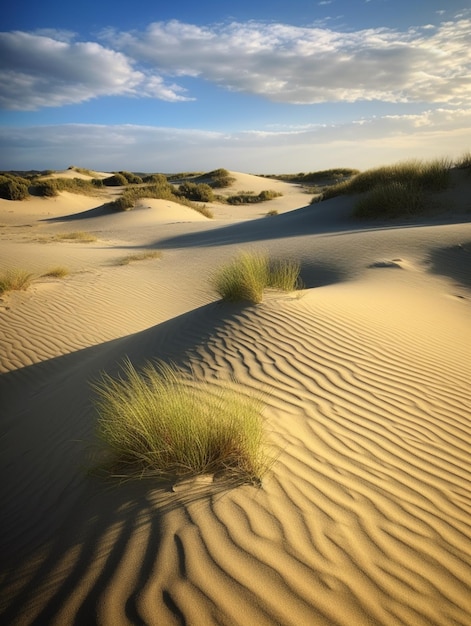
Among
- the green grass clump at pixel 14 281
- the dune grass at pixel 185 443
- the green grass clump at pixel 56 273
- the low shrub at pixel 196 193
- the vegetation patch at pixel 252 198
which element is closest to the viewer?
the dune grass at pixel 185 443

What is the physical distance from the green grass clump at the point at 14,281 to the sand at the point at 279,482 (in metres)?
1.57

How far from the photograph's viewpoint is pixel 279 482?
2.14m

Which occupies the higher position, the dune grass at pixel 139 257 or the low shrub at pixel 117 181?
the low shrub at pixel 117 181

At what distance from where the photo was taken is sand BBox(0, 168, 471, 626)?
1.57 metres

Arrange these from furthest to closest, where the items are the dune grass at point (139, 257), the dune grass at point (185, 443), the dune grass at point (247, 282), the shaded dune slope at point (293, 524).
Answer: the dune grass at point (139, 257) < the dune grass at point (247, 282) < the dune grass at point (185, 443) < the shaded dune slope at point (293, 524)

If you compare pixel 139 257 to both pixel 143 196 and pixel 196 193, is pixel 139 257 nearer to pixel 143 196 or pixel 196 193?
pixel 143 196

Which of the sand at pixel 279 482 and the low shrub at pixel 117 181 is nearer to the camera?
the sand at pixel 279 482

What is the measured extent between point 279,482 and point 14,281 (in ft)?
27.1

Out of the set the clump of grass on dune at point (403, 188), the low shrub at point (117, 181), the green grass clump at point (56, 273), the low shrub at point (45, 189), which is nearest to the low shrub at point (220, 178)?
the low shrub at point (117, 181)

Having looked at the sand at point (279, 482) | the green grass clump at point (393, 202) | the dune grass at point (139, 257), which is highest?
the green grass clump at point (393, 202)

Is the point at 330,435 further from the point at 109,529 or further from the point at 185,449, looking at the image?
the point at 109,529

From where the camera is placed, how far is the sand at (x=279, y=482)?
1.57 m

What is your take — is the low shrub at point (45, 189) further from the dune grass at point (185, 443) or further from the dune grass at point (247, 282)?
the dune grass at point (185, 443)

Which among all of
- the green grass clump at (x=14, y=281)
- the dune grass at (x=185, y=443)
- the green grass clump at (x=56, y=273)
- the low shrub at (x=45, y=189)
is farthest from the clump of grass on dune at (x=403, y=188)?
the low shrub at (x=45, y=189)
